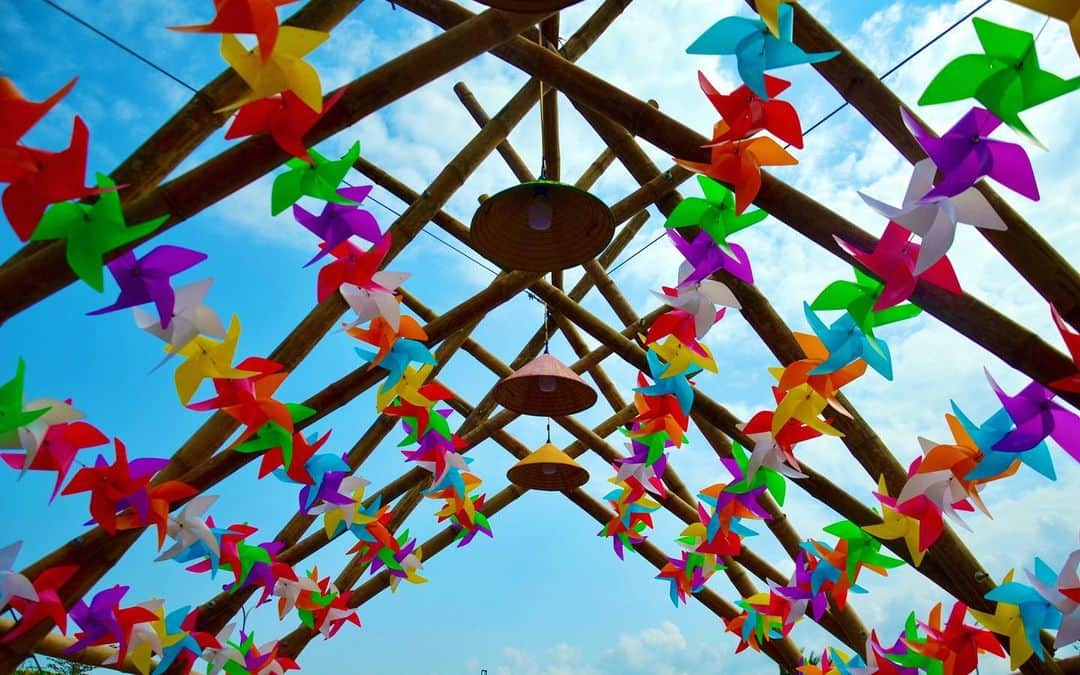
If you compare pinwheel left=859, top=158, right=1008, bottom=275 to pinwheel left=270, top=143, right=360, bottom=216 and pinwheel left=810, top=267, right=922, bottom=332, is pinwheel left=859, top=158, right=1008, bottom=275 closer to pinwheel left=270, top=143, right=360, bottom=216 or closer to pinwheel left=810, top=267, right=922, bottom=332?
pinwheel left=810, top=267, right=922, bottom=332

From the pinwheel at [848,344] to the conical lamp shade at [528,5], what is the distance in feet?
5.05

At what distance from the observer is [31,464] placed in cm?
310


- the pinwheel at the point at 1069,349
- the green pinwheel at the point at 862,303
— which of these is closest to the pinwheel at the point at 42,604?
the green pinwheel at the point at 862,303

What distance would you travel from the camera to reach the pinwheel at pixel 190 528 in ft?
14.0

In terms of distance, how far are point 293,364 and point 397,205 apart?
2139 mm

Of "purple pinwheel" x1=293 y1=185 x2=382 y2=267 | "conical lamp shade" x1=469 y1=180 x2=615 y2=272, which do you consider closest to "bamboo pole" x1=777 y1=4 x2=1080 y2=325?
"conical lamp shade" x1=469 y1=180 x2=615 y2=272

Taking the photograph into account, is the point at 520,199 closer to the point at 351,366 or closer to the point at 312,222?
the point at 312,222

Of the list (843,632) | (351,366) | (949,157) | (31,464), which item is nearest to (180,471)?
(31,464)

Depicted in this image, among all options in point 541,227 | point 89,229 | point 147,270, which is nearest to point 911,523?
point 541,227

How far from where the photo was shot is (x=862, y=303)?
2783 mm

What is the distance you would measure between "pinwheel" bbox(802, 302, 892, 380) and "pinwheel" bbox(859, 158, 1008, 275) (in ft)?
2.26

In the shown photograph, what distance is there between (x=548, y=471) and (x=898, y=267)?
3170 millimetres

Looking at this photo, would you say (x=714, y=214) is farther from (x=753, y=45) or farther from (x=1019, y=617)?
(x=1019, y=617)

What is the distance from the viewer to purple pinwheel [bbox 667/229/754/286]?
10.1 ft
